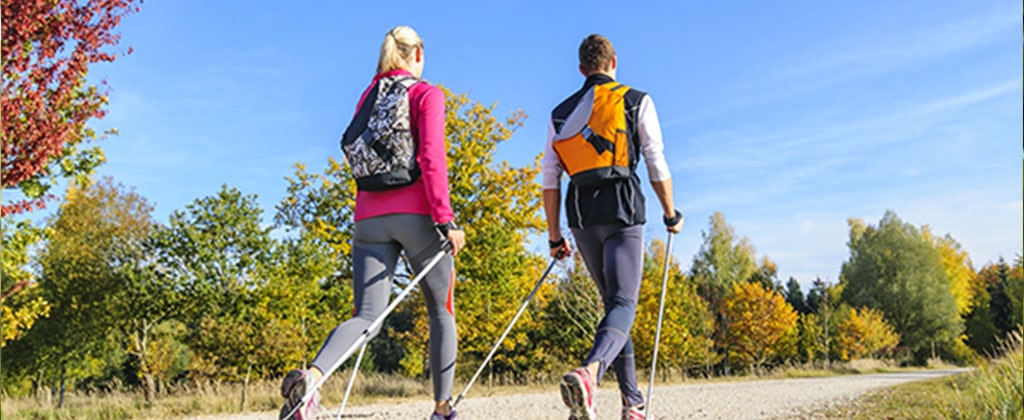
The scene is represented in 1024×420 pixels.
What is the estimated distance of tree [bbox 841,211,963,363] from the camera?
5031cm

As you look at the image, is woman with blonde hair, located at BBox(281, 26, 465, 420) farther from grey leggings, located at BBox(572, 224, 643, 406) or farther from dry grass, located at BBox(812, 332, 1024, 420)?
dry grass, located at BBox(812, 332, 1024, 420)

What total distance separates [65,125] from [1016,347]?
12.3 meters

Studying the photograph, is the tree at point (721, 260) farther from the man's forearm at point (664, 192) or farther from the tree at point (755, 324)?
the man's forearm at point (664, 192)

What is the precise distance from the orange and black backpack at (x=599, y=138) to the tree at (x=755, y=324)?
3632cm

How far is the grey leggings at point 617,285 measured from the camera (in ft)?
12.6

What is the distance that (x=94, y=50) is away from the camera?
11.3 metres

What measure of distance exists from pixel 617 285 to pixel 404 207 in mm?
1230

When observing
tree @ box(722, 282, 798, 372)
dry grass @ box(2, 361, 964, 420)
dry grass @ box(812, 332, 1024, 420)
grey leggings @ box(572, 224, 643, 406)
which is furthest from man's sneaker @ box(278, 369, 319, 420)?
tree @ box(722, 282, 798, 372)

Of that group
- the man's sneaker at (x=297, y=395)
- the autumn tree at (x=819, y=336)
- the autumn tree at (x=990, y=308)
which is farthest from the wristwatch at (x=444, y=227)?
the autumn tree at (x=990, y=308)

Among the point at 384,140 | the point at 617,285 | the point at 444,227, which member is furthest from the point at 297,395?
the point at 617,285

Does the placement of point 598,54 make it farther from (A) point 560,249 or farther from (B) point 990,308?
(B) point 990,308

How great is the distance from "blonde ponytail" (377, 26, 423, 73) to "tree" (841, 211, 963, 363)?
5221 centimetres

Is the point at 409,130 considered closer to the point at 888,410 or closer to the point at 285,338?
the point at 888,410

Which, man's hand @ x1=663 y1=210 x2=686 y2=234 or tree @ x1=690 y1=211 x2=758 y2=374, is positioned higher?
tree @ x1=690 y1=211 x2=758 y2=374
